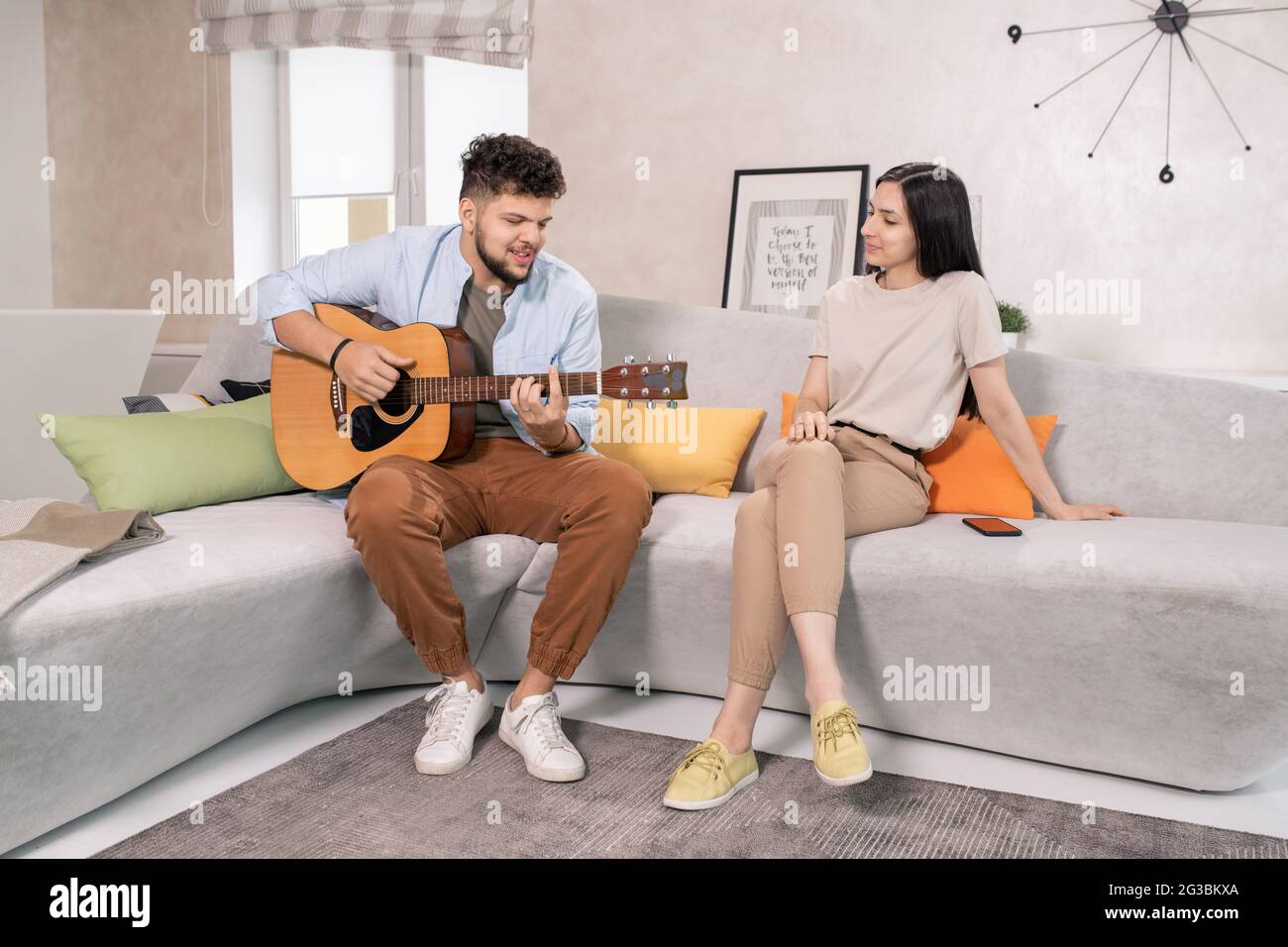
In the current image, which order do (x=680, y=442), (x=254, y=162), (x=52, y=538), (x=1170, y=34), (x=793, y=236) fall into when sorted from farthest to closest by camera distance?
(x=254, y=162) → (x=793, y=236) → (x=1170, y=34) → (x=680, y=442) → (x=52, y=538)

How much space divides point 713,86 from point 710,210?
17.2 inches

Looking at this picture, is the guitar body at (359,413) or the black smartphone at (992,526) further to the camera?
the guitar body at (359,413)

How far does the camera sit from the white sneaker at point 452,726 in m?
1.80

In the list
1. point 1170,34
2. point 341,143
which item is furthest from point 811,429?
point 341,143

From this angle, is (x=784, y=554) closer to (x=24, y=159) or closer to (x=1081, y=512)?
(x=1081, y=512)

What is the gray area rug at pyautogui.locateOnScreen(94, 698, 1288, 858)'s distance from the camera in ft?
5.05

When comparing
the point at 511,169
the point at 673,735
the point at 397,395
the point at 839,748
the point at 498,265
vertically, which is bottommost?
the point at 673,735

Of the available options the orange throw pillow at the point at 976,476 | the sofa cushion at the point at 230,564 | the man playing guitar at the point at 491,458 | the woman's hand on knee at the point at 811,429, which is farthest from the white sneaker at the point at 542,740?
the orange throw pillow at the point at 976,476

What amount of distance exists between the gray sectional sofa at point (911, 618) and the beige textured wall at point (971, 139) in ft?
3.56

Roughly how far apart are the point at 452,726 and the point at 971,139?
2604 mm

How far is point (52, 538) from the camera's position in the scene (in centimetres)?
165

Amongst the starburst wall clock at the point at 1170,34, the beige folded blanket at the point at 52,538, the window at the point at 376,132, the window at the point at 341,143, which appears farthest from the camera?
the window at the point at 341,143

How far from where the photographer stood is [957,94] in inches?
137

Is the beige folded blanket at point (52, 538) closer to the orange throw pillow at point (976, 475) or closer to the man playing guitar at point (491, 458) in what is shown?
the man playing guitar at point (491, 458)
